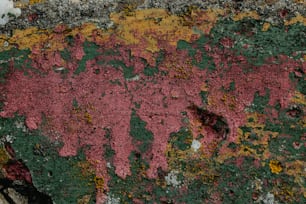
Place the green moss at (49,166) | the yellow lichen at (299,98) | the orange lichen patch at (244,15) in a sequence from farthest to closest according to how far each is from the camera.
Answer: the green moss at (49,166) → the orange lichen patch at (244,15) → the yellow lichen at (299,98)

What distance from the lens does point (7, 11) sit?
12.5ft

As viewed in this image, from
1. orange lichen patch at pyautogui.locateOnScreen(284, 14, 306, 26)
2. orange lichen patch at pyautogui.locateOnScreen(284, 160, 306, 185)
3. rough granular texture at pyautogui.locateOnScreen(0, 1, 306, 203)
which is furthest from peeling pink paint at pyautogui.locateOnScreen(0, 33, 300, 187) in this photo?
orange lichen patch at pyautogui.locateOnScreen(284, 160, 306, 185)

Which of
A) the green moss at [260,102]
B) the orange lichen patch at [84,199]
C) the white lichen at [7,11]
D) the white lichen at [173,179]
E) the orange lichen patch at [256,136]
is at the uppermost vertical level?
the white lichen at [7,11]

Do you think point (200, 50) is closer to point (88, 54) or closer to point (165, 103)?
point (165, 103)

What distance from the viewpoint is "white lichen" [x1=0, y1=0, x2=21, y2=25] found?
3807 mm

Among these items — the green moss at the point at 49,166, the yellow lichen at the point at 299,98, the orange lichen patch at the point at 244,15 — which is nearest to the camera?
the yellow lichen at the point at 299,98

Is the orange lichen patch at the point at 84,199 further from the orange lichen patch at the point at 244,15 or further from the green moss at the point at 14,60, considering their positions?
the orange lichen patch at the point at 244,15

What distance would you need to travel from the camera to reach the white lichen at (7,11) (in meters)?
3.81

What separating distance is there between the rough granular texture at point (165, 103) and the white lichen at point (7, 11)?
0.52ft

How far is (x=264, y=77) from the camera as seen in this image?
3.55 metres

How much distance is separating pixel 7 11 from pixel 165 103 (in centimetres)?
148

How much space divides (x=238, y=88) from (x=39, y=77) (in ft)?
5.04

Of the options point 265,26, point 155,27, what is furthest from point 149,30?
point 265,26

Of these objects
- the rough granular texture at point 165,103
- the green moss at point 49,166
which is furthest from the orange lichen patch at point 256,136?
the green moss at point 49,166
